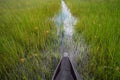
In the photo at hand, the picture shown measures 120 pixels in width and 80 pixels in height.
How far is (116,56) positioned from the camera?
1.34 metres

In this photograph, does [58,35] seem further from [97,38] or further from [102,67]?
[102,67]

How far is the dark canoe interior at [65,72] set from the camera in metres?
1.11

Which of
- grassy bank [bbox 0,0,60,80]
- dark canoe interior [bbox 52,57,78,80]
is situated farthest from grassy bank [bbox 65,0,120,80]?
grassy bank [bbox 0,0,60,80]

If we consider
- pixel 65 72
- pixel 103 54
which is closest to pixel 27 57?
pixel 65 72

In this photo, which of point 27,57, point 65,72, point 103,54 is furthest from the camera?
point 27,57

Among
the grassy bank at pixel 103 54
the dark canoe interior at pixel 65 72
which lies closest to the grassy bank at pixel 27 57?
the dark canoe interior at pixel 65 72

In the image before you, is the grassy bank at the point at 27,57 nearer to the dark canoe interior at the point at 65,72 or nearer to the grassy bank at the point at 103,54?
the dark canoe interior at the point at 65,72

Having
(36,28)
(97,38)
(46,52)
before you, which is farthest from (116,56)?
(36,28)

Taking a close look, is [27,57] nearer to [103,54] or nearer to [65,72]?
[65,72]

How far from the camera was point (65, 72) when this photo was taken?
1170 millimetres

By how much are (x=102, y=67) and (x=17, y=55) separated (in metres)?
1.01

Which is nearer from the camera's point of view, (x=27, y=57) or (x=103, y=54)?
(x=103, y=54)

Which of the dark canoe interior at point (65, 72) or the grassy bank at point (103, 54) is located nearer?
the dark canoe interior at point (65, 72)

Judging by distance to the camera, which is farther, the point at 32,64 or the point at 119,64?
the point at 32,64
